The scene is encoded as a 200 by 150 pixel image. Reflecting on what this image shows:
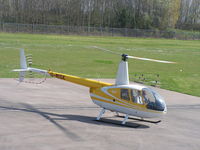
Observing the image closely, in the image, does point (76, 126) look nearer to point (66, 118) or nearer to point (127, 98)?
point (66, 118)

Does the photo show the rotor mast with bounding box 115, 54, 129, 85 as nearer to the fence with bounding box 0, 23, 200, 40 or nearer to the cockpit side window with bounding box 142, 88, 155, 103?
the cockpit side window with bounding box 142, 88, 155, 103

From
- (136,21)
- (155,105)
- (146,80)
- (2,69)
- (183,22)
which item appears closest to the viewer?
(155,105)

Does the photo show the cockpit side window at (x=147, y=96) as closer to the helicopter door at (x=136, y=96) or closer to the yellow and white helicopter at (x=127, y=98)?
the yellow and white helicopter at (x=127, y=98)

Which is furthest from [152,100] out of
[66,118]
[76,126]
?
[66,118]

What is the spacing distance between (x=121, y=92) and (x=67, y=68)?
66.5 feet

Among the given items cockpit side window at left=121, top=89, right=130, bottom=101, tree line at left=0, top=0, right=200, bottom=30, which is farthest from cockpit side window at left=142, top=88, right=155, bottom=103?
tree line at left=0, top=0, right=200, bottom=30

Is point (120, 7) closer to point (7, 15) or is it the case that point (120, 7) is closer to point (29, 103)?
point (7, 15)

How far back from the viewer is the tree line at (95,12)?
10306 cm

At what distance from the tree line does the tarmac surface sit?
8306 cm

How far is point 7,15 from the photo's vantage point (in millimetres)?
100750


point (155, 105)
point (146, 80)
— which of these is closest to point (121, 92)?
point (155, 105)

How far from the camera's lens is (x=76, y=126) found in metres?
15.1

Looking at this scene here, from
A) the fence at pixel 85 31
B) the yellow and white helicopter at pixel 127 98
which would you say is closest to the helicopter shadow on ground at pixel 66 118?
the yellow and white helicopter at pixel 127 98

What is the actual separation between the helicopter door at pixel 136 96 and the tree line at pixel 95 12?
290 ft
